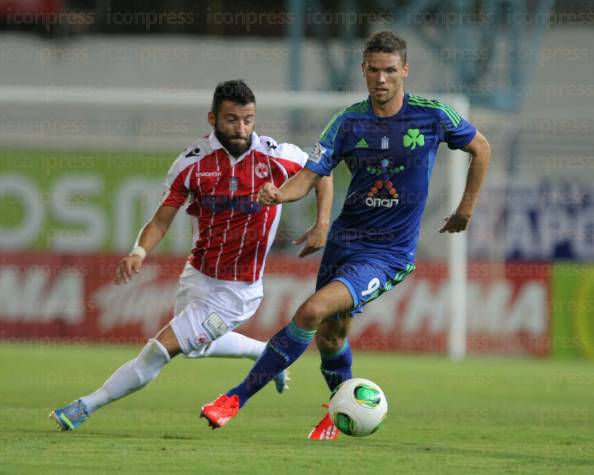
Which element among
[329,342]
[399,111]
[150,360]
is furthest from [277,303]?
[399,111]

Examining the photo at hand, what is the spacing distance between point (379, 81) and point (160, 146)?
10.8m

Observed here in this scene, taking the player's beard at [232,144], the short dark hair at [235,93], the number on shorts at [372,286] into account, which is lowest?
the number on shorts at [372,286]

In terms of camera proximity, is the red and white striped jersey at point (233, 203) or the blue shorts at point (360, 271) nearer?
the blue shorts at point (360, 271)

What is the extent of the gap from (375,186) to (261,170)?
0.90 metres

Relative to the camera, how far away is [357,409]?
21.5ft

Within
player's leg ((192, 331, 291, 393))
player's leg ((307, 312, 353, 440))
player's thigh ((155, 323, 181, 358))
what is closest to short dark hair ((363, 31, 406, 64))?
player's leg ((307, 312, 353, 440))

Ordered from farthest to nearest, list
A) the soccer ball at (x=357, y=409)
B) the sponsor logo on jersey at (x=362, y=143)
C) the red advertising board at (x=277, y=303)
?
the red advertising board at (x=277, y=303)
the sponsor logo on jersey at (x=362, y=143)
the soccer ball at (x=357, y=409)

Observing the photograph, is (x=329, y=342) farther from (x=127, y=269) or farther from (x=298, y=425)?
(x=127, y=269)

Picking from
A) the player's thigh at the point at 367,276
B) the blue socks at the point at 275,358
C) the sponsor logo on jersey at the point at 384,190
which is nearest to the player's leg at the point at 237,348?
the blue socks at the point at 275,358

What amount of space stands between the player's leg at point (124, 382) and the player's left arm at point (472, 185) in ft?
5.36

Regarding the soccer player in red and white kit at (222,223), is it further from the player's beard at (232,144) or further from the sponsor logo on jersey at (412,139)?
the sponsor logo on jersey at (412,139)

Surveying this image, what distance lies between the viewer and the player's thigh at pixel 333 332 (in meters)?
7.07

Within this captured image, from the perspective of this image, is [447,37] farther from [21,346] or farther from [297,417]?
[297,417]

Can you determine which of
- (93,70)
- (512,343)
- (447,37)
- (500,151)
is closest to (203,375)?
(512,343)
